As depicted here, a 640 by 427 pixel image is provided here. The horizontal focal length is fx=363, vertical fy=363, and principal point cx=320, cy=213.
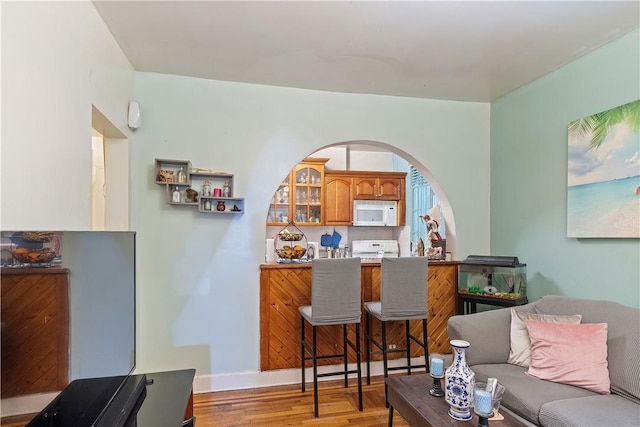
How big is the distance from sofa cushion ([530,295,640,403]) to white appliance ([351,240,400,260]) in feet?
11.6

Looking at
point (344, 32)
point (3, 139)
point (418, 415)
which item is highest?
point (344, 32)

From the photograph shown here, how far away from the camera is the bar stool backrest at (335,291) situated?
111 inches

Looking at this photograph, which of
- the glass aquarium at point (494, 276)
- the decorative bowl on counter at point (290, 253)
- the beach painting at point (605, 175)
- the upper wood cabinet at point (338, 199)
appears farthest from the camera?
the upper wood cabinet at point (338, 199)

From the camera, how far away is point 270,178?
3.30 meters

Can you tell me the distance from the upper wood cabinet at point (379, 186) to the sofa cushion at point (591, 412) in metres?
4.14

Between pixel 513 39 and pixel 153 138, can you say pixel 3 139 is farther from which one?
pixel 513 39

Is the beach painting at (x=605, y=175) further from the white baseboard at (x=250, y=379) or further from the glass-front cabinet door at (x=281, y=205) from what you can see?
the glass-front cabinet door at (x=281, y=205)

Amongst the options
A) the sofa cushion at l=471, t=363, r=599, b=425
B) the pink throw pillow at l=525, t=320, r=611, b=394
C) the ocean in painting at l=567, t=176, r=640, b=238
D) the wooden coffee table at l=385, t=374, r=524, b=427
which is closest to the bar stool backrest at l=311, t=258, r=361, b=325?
the wooden coffee table at l=385, t=374, r=524, b=427

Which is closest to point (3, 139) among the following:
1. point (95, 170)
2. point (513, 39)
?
point (95, 170)

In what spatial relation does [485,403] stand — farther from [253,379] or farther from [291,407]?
[253,379]

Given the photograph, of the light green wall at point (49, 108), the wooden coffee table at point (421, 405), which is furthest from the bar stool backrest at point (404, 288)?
the light green wall at point (49, 108)

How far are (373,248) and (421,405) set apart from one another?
3990 millimetres

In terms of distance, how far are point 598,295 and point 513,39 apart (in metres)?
1.90

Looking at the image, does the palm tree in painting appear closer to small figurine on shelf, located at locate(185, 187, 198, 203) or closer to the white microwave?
small figurine on shelf, located at locate(185, 187, 198, 203)
